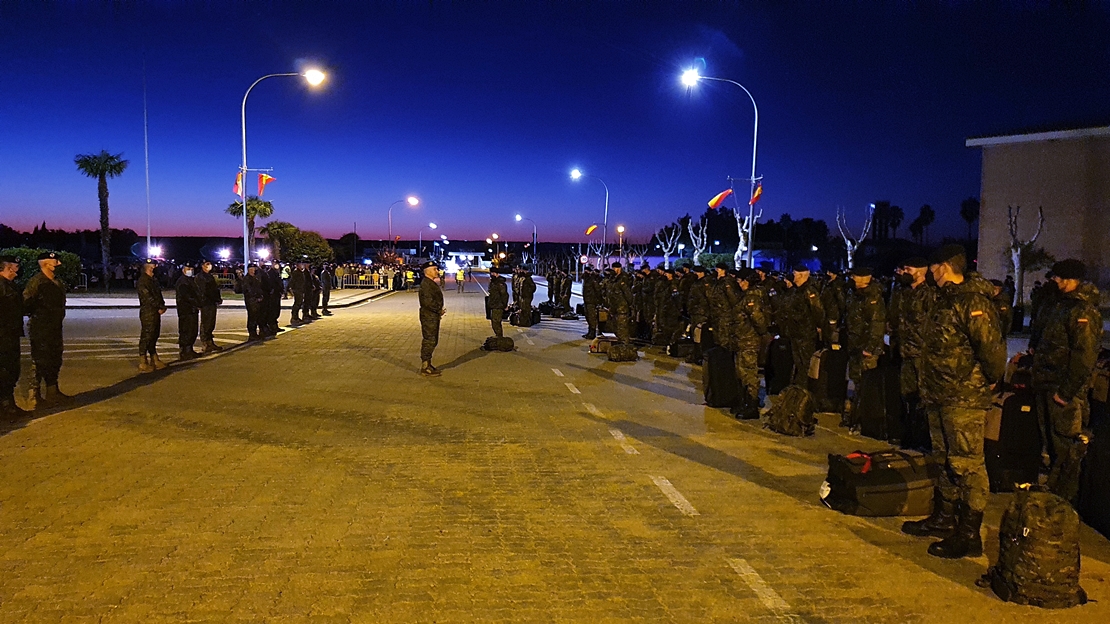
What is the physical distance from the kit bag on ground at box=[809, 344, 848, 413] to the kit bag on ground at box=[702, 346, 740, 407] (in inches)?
39.4

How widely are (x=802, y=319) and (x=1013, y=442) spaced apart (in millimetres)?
3646

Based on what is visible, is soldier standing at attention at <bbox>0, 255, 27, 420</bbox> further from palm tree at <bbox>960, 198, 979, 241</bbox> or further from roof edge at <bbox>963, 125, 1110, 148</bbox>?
palm tree at <bbox>960, 198, 979, 241</bbox>

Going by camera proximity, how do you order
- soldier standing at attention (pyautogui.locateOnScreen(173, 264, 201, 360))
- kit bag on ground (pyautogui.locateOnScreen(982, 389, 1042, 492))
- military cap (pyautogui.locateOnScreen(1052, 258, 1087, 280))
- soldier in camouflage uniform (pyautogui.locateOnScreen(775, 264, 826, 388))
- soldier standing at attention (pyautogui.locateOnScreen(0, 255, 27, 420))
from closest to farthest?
military cap (pyautogui.locateOnScreen(1052, 258, 1087, 280)), kit bag on ground (pyautogui.locateOnScreen(982, 389, 1042, 492)), soldier standing at attention (pyautogui.locateOnScreen(0, 255, 27, 420)), soldier in camouflage uniform (pyautogui.locateOnScreen(775, 264, 826, 388)), soldier standing at attention (pyautogui.locateOnScreen(173, 264, 201, 360))

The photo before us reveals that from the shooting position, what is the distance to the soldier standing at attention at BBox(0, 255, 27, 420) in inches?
356

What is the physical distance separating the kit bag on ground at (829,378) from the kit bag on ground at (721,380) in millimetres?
1000

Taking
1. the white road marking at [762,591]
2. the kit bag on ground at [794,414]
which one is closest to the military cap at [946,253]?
the white road marking at [762,591]

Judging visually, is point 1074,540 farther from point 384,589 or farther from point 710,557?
point 384,589

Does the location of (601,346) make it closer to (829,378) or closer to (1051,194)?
(829,378)

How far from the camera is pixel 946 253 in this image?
5660 mm

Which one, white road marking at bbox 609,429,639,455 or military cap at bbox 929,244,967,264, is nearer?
military cap at bbox 929,244,967,264

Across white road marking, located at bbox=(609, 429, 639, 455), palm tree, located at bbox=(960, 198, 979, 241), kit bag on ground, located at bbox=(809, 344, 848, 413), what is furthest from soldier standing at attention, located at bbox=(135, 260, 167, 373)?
palm tree, located at bbox=(960, 198, 979, 241)

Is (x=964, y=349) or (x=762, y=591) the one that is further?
(x=964, y=349)

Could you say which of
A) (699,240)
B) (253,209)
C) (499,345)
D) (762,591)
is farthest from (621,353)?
(699,240)

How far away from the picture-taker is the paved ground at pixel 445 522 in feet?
14.7
